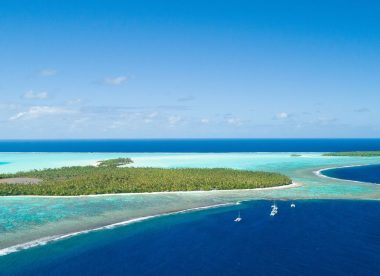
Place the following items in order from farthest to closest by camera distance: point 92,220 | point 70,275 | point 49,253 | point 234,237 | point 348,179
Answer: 1. point 348,179
2. point 92,220
3. point 234,237
4. point 49,253
5. point 70,275

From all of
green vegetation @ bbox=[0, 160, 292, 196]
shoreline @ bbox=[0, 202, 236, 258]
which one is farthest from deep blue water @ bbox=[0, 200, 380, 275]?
green vegetation @ bbox=[0, 160, 292, 196]

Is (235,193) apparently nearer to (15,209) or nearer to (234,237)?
(234,237)

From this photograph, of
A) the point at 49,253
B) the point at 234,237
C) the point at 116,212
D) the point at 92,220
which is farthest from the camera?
the point at 116,212

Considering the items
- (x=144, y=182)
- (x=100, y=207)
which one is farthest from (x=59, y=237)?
(x=144, y=182)

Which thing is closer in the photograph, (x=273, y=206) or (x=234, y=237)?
(x=234, y=237)

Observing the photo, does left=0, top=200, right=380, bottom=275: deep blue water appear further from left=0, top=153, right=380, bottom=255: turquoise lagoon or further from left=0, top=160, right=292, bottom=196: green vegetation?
left=0, top=160, right=292, bottom=196: green vegetation

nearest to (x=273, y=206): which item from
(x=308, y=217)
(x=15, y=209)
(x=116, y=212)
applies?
(x=308, y=217)

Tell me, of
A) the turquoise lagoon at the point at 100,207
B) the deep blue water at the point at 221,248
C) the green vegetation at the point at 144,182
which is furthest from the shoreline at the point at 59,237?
the green vegetation at the point at 144,182
